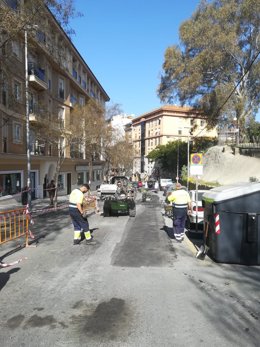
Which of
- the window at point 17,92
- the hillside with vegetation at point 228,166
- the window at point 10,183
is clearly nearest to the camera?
the window at point 17,92

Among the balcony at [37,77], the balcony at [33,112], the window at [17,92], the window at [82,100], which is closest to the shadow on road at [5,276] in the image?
the window at [17,92]

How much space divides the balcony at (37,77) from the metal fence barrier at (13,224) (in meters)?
19.5

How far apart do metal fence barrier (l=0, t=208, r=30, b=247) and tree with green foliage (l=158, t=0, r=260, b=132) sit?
29792mm

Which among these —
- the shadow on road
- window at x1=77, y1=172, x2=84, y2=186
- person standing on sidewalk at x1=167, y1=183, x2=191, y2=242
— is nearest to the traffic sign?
person standing on sidewalk at x1=167, y1=183, x2=191, y2=242

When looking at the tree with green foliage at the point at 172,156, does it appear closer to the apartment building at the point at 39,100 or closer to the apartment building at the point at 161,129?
the apartment building at the point at 161,129

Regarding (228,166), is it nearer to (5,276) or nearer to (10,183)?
(10,183)

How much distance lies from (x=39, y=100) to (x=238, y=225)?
1049 inches

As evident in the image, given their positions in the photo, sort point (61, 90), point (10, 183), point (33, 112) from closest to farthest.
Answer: point (10, 183) < point (33, 112) < point (61, 90)

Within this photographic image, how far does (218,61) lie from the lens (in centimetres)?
3878

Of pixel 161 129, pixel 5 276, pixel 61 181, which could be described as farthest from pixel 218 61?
pixel 161 129

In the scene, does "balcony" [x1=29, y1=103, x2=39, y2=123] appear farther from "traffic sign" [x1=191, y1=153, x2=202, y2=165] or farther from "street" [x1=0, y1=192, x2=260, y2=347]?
"street" [x1=0, y1=192, x2=260, y2=347]

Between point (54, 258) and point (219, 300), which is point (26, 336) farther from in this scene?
point (54, 258)

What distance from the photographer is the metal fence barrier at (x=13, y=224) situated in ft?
33.9

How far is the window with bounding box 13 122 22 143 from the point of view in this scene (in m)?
26.7
